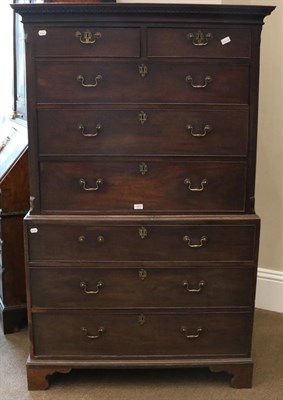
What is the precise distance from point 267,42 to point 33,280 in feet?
5.42

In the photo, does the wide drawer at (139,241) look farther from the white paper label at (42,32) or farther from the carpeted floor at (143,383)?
the white paper label at (42,32)

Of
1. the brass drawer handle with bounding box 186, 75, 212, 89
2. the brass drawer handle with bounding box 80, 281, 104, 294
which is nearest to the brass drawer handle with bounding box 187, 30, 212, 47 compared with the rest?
the brass drawer handle with bounding box 186, 75, 212, 89

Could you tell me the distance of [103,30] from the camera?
196 centimetres

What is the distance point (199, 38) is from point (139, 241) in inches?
31.7

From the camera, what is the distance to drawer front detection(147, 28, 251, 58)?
1.97 metres

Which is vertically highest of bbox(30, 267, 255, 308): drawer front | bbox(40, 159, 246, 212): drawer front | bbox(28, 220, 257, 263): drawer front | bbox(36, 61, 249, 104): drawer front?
bbox(36, 61, 249, 104): drawer front

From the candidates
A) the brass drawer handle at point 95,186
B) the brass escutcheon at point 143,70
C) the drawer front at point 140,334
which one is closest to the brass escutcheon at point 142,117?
the brass escutcheon at point 143,70

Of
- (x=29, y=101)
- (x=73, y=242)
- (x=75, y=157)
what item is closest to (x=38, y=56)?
(x=29, y=101)

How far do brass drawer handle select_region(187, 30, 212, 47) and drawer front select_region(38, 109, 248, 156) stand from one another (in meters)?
0.25

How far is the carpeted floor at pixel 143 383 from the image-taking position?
85.9 inches

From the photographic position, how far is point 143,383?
7.48ft

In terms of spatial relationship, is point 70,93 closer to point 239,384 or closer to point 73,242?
point 73,242

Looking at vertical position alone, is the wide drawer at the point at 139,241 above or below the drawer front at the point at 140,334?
above

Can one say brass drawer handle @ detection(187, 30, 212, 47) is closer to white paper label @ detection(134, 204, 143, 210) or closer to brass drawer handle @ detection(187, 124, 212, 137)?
brass drawer handle @ detection(187, 124, 212, 137)
